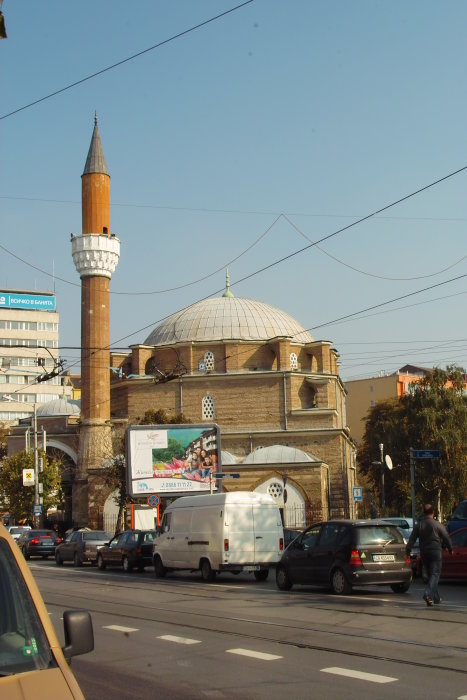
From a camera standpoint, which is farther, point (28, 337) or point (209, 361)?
point (28, 337)

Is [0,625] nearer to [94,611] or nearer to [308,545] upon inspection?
[94,611]

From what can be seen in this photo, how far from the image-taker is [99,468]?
49062mm

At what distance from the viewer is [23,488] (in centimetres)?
5094

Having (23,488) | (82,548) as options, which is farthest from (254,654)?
(23,488)

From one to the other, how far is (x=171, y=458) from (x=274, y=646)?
86.3 feet

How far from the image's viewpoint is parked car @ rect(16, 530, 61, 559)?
117 feet

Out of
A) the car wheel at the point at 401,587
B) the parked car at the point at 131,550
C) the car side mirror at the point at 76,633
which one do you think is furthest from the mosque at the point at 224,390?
the car side mirror at the point at 76,633

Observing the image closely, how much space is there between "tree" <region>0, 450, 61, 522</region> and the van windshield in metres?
46.4

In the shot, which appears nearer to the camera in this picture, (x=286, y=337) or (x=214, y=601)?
(x=214, y=601)

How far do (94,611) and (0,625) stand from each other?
10.4m

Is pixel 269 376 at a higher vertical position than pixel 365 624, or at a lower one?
higher

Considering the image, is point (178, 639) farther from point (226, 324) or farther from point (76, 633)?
point (226, 324)

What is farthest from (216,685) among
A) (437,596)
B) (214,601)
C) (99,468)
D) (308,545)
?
(99,468)

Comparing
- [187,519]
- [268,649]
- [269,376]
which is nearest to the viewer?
[268,649]
